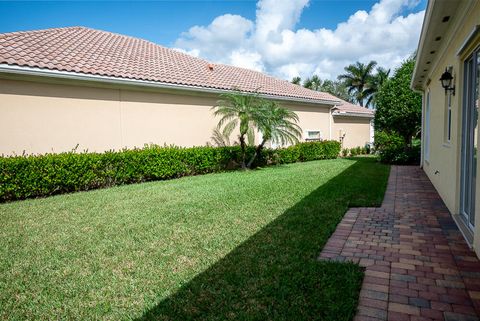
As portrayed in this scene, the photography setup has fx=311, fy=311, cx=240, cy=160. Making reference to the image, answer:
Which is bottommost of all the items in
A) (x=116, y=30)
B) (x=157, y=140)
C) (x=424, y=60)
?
(x=157, y=140)

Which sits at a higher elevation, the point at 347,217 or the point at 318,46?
the point at 318,46

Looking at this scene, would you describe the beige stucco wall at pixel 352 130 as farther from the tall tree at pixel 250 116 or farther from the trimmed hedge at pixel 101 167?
the trimmed hedge at pixel 101 167

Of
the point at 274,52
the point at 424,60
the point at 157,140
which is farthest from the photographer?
the point at 274,52

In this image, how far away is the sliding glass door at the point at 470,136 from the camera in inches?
173

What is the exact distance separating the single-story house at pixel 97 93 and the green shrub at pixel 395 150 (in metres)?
5.94

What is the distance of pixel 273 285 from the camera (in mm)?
3258

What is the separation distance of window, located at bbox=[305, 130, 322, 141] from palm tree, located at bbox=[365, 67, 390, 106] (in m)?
27.5

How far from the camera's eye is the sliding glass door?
4.40m

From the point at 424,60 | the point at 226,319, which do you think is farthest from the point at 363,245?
the point at 424,60

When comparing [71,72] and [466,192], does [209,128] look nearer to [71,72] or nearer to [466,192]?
[71,72]

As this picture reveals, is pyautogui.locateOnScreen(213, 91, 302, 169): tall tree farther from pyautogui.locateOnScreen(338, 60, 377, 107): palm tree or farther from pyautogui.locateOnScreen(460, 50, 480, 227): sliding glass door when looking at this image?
pyautogui.locateOnScreen(338, 60, 377, 107): palm tree

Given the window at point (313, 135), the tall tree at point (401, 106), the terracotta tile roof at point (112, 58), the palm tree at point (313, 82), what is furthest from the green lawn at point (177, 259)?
the palm tree at point (313, 82)

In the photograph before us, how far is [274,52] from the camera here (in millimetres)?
43344

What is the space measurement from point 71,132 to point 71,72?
188 centimetres
